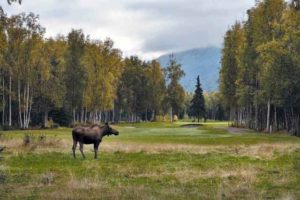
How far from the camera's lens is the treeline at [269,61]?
63312mm

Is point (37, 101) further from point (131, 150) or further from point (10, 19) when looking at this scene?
point (131, 150)

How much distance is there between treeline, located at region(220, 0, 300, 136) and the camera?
2493 inches

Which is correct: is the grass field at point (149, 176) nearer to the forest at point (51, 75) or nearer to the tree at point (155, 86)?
the forest at point (51, 75)

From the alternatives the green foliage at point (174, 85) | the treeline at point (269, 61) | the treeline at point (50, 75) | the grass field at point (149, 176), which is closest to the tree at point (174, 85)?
the green foliage at point (174, 85)

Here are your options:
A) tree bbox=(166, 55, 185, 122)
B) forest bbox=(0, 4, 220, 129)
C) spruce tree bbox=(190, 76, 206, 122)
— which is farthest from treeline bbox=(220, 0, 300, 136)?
spruce tree bbox=(190, 76, 206, 122)

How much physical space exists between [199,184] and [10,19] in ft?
224

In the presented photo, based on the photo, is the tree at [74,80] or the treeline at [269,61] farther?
the tree at [74,80]

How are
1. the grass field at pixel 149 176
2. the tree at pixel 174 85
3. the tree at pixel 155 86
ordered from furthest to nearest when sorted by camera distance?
the tree at pixel 174 85, the tree at pixel 155 86, the grass field at pixel 149 176

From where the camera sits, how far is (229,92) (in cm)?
9731

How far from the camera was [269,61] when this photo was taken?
64.7 meters

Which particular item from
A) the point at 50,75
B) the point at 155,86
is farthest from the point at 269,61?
the point at 155,86

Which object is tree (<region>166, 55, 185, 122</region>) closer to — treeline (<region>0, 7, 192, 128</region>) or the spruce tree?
the spruce tree

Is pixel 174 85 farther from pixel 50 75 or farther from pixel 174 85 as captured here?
pixel 50 75

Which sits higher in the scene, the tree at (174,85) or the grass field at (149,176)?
the tree at (174,85)
